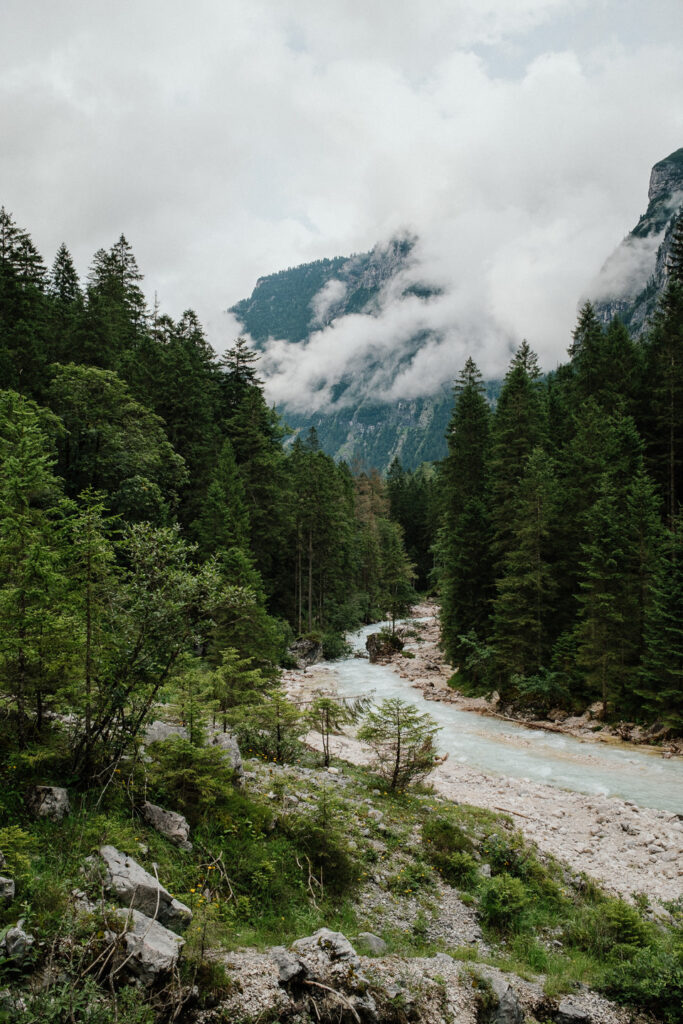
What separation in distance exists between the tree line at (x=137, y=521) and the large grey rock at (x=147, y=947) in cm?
322

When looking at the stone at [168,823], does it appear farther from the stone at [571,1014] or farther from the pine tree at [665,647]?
the pine tree at [665,647]

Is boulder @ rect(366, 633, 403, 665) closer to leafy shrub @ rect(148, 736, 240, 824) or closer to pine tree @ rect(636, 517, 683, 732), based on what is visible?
pine tree @ rect(636, 517, 683, 732)

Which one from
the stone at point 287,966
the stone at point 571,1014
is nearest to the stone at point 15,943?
the stone at point 287,966

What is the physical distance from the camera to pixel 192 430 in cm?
3791

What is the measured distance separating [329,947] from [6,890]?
381 cm

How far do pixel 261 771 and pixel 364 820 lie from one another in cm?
287

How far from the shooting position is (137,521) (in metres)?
27.0

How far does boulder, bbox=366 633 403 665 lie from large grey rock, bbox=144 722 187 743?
28.2 meters

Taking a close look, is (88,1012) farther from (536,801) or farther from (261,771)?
(536,801)

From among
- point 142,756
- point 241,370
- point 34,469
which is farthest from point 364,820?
point 241,370

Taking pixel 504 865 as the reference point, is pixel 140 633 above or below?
above

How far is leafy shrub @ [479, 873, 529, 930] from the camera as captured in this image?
8.74 metres

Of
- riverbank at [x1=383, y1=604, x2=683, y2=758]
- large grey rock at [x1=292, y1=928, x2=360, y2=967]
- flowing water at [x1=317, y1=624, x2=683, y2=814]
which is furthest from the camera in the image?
riverbank at [x1=383, y1=604, x2=683, y2=758]

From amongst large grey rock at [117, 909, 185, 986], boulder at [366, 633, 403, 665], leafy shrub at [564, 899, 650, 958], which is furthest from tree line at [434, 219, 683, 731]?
large grey rock at [117, 909, 185, 986]
